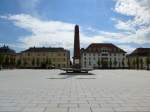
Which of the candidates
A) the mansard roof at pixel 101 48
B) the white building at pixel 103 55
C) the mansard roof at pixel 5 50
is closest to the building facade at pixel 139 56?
the white building at pixel 103 55

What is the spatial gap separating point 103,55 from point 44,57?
92.8ft

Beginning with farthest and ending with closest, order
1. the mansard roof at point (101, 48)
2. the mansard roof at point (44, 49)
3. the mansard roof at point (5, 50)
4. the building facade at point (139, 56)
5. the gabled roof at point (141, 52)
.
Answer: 1. the mansard roof at point (5, 50)
2. the gabled roof at point (141, 52)
3. the mansard roof at point (44, 49)
4. the mansard roof at point (101, 48)
5. the building facade at point (139, 56)

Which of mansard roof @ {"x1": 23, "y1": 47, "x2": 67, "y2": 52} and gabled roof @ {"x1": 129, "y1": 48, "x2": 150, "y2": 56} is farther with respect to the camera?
gabled roof @ {"x1": 129, "y1": 48, "x2": 150, "y2": 56}

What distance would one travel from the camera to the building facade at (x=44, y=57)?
109938mm

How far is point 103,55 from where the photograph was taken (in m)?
111

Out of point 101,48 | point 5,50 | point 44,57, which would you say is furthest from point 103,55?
point 5,50

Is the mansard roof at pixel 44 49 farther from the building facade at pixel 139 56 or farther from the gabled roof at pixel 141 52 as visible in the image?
the gabled roof at pixel 141 52

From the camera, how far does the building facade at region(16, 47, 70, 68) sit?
10994cm

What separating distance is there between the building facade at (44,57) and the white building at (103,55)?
358 inches

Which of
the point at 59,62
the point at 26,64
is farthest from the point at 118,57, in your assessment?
the point at 26,64

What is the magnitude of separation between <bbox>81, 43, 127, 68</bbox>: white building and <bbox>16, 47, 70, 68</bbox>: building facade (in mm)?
9095

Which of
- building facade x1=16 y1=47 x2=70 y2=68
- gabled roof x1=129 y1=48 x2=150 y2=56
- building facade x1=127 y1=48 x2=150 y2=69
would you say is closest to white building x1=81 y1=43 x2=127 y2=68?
building facade x1=127 y1=48 x2=150 y2=69

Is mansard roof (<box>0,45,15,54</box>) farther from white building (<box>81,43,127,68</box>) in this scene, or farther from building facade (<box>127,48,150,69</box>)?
building facade (<box>127,48,150,69</box>)

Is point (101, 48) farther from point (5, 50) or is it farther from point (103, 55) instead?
point (5, 50)
